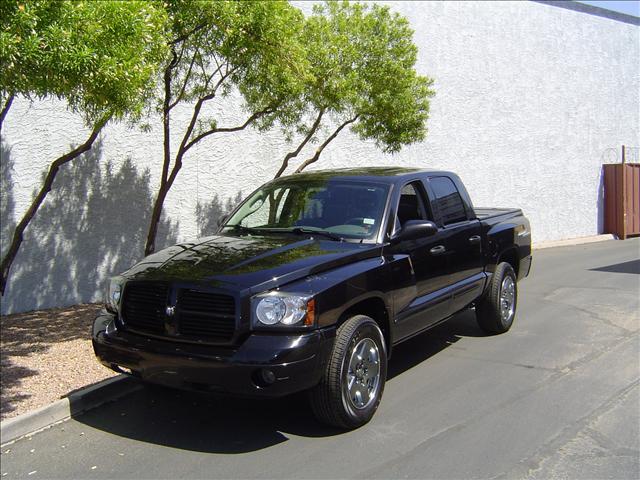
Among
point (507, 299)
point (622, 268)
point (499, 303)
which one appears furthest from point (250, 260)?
point (622, 268)

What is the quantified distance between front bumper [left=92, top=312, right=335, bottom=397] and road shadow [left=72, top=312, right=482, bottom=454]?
0.34 metres

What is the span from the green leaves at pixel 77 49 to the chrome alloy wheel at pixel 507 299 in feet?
15.7

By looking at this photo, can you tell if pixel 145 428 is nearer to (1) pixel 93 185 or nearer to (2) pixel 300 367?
(2) pixel 300 367

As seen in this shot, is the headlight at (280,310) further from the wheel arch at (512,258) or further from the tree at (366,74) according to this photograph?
the wheel arch at (512,258)

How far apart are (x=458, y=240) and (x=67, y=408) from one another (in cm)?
391

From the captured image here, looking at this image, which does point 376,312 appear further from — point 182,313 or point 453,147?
point 453,147

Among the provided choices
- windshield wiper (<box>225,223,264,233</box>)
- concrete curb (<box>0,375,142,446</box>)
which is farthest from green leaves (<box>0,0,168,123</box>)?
concrete curb (<box>0,375,142,446</box>)

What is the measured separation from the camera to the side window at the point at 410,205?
598cm

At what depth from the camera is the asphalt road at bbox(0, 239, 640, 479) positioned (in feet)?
14.0

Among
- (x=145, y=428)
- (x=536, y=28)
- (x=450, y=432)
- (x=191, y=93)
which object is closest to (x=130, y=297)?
(x=145, y=428)

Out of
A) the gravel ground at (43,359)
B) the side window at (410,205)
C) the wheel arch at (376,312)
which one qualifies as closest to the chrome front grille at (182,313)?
the wheel arch at (376,312)

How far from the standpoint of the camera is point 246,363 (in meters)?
4.20

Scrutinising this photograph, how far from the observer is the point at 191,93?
27.6 feet

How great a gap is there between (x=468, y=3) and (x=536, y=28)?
3442 millimetres
